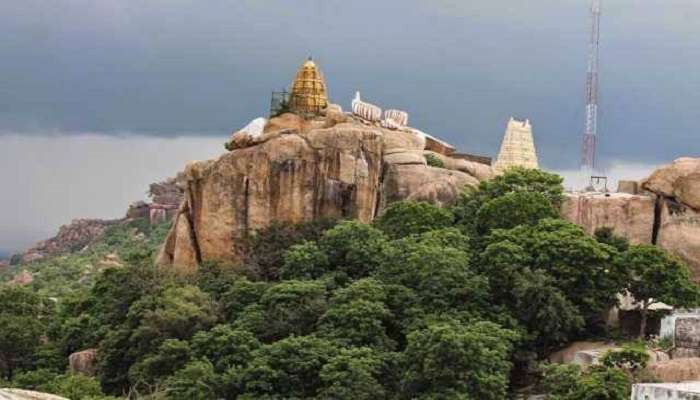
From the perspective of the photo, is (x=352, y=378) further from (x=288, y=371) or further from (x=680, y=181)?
(x=680, y=181)

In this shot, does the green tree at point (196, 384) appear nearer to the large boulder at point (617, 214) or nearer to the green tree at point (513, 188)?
the green tree at point (513, 188)

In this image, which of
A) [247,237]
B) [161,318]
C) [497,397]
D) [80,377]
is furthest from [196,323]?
[497,397]

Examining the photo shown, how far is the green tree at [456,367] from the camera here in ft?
108

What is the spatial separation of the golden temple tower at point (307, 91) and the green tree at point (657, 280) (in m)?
16.1

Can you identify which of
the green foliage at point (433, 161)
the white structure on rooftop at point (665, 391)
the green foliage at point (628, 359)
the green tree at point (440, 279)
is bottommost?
the white structure on rooftop at point (665, 391)

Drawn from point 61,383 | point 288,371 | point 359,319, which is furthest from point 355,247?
point 61,383

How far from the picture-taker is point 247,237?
4559cm

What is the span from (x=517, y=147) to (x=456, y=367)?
2386 centimetres

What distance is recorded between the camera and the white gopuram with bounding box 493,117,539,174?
2178 inches

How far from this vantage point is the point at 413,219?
142ft

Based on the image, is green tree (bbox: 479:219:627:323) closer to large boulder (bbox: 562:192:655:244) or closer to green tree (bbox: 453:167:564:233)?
green tree (bbox: 453:167:564:233)

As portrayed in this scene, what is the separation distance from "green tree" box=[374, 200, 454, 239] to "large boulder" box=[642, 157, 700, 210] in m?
7.17

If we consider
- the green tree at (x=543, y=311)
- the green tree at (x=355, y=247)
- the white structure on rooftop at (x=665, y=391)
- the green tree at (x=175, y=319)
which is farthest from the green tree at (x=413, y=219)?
the white structure on rooftop at (x=665, y=391)

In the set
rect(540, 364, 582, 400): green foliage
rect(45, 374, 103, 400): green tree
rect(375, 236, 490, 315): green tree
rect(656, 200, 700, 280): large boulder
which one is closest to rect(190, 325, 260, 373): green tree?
rect(45, 374, 103, 400): green tree
